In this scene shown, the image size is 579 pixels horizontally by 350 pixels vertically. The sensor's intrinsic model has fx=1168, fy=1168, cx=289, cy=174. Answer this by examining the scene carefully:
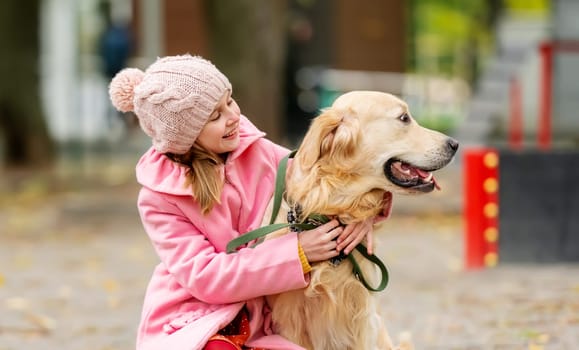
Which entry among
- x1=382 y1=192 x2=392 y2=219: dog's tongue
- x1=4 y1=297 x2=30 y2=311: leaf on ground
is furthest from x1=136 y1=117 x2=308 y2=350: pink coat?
x1=4 y1=297 x2=30 y2=311: leaf on ground

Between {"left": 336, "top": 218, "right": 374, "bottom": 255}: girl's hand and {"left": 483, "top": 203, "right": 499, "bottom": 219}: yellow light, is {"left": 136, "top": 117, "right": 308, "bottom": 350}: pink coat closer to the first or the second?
{"left": 336, "top": 218, "right": 374, "bottom": 255}: girl's hand

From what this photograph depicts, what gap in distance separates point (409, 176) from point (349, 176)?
23 centimetres

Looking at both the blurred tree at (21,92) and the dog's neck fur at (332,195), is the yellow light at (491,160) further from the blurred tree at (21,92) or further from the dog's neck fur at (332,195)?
the blurred tree at (21,92)

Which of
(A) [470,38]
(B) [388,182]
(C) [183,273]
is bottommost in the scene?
(A) [470,38]

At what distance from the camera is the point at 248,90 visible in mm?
14555

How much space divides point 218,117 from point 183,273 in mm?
601

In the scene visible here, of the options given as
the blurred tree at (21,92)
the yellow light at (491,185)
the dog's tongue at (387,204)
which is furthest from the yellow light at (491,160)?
the blurred tree at (21,92)

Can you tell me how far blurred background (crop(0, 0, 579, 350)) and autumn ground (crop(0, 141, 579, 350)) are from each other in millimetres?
27

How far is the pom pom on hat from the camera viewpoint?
4520mm

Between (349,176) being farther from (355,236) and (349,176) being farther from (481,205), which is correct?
(481,205)

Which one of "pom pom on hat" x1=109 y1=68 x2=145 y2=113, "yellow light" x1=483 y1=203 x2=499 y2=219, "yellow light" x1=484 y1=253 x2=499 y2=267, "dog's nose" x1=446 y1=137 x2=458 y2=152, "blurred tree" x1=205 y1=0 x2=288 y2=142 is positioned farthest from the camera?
"blurred tree" x1=205 y1=0 x2=288 y2=142

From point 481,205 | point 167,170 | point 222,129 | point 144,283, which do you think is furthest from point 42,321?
point 222,129

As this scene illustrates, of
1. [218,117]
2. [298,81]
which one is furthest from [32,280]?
[298,81]

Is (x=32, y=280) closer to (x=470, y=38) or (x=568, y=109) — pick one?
(x=568, y=109)
